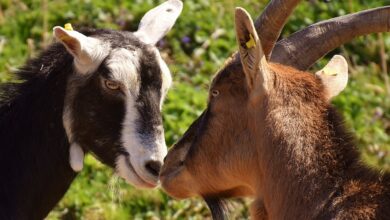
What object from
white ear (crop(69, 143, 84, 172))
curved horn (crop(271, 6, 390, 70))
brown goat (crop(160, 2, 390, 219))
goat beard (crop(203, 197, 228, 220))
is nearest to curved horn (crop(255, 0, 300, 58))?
brown goat (crop(160, 2, 390, 219))

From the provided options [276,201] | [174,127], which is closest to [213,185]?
[276,201]

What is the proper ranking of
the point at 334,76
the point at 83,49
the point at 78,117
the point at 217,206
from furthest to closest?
the point at 78,117, the point at 83,49, the point at 217,206, the point at 334,76

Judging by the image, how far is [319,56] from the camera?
5879 mm

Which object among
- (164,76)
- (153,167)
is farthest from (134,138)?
(164,76)

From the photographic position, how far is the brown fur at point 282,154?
521 cm

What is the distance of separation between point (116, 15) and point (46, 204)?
414 cm

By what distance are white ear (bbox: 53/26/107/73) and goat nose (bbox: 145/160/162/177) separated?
2.27ft

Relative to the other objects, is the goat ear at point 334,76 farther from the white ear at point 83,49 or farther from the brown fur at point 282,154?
the white ear at point 83,49

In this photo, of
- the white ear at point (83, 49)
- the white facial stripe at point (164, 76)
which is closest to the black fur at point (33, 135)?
the white ear at point (83, 49)

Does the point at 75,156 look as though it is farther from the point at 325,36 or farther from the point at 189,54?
the point at 189,54

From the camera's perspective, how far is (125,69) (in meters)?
6.53

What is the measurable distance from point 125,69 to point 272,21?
1219mm

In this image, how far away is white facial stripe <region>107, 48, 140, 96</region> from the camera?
6.51 metres

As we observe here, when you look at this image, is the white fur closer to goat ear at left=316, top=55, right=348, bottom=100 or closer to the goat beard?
the goat beard
